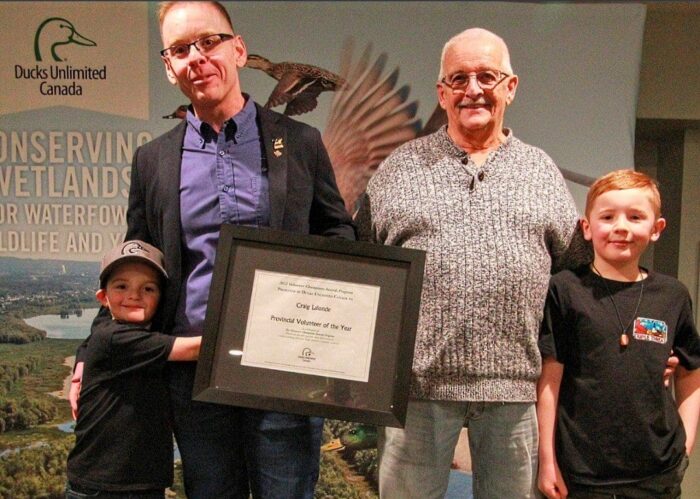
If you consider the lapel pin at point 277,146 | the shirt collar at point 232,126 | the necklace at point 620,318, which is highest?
the shirt collar at point 232,126

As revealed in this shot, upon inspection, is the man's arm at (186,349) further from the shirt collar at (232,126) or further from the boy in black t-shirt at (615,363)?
the boy in black t-shirt at (615,363)

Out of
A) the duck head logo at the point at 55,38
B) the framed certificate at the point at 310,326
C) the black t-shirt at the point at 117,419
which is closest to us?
the framed certificate at the point at 310,326

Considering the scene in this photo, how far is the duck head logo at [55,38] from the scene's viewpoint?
2.40m

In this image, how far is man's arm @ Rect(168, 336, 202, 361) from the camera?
139 cm

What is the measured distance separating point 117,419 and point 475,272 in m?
0.91

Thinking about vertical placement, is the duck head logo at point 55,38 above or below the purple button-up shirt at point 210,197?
above

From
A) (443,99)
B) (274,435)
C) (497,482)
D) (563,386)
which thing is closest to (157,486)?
(274,435)

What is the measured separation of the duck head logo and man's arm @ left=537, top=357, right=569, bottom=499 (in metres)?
2.05

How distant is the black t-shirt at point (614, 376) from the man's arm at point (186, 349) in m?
0.84

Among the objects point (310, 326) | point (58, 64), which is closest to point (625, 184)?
point (310, 326)

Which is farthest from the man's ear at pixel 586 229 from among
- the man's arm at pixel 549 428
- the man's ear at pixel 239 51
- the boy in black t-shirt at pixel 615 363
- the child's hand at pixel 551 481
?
the man's ear at pixel 239 51

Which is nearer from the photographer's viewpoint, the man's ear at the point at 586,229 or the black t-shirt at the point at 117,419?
the black t-shirt at the point at 117,419

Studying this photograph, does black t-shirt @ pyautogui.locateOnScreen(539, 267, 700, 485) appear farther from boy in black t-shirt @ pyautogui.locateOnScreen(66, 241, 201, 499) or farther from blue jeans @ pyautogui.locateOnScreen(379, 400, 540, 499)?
boy in black t-shirt @ pyautogui.locateOnScreen(66, 241, 201, 499)

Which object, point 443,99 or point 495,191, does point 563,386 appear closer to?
point 495,191
